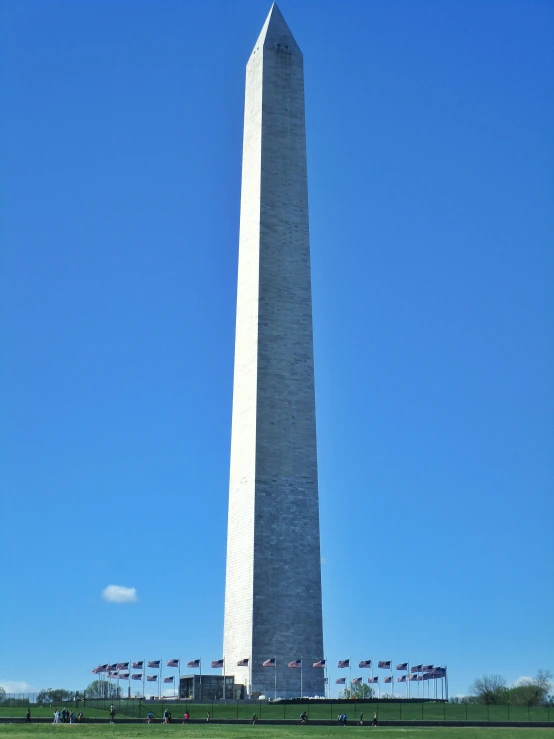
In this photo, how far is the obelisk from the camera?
61.0 m

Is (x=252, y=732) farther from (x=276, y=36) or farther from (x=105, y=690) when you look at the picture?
(x=276, y=36)

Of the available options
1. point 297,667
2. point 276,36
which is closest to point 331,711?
point 297,667

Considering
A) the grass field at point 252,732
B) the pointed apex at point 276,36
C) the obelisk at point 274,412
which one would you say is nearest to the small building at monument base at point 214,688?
the obelisk at point 274,412

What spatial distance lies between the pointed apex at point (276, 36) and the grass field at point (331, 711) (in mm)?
35577

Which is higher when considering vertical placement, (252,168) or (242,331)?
(252,168)

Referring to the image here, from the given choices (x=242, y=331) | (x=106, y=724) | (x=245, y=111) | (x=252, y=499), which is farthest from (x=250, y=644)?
(x=245, y=111)

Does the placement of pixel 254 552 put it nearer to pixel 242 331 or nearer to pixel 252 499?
pixel 252 499

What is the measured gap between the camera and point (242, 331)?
66.1 metres

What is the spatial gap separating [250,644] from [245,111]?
29960 mm

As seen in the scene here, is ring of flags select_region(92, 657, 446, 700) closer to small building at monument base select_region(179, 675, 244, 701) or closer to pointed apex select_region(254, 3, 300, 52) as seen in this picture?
small building at monument base select_region(179, 675, 244, 701)

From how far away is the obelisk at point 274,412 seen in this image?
200ft

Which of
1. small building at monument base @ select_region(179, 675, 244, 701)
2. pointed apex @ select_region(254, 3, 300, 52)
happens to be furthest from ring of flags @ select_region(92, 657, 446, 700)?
pointed apex @ select_region(254, 3, 300, 52)

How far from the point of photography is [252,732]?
43.8 m

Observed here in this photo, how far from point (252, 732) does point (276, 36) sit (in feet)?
133
